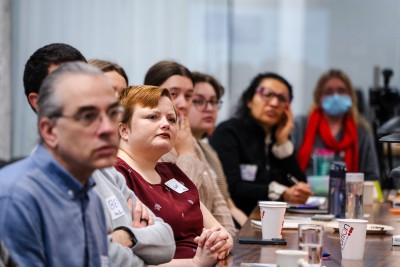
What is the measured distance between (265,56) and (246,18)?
1.36 feet

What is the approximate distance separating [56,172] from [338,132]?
14.8ft

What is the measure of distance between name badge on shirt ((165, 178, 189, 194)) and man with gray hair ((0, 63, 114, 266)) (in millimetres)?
1124

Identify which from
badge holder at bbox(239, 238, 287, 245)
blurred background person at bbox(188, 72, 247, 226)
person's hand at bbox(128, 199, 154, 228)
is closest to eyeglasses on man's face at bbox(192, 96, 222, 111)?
blurred background person at bbox(188, 72, 247, 226)

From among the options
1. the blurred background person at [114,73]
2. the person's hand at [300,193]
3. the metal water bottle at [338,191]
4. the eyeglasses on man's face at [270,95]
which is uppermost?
the blurred background person at [114,73]

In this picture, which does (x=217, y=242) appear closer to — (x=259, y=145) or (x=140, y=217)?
(x=140, y=217)

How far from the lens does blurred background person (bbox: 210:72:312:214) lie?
4.96m

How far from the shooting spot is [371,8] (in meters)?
8.63

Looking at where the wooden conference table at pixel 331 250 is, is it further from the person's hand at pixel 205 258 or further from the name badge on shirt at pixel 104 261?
the name badge on shirt at pixel 104 261

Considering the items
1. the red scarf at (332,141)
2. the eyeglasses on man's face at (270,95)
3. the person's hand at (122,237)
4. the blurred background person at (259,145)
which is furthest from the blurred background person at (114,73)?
the red scarf at (332,141)

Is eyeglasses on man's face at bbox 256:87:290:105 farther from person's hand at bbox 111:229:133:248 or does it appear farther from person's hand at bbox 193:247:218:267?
person's hand at bbox 111:229:133:248

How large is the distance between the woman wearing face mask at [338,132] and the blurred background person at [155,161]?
3.15 meters

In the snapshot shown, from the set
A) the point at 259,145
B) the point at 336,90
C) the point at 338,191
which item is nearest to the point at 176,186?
the point at 338,191

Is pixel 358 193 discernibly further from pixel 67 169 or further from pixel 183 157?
pixel 67 169

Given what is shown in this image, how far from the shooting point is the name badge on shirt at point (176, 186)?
3020 mm
